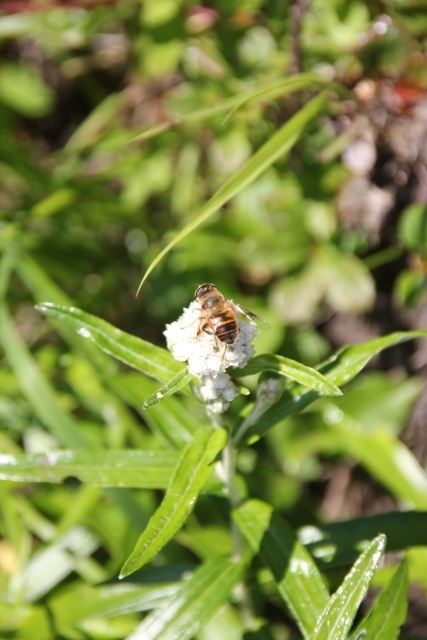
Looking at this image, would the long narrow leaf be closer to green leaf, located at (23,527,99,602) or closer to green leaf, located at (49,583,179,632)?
green leaf, located at (23,527,99,602)

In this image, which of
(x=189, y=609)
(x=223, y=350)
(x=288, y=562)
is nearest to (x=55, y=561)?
(x=189, y=609)

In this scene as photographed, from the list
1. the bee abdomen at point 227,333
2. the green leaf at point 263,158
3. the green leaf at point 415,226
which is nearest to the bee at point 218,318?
the bee abdomen at point 227,333

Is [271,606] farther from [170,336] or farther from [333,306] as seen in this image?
[170,336]

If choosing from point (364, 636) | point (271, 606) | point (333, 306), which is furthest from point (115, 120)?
point (364, 636)

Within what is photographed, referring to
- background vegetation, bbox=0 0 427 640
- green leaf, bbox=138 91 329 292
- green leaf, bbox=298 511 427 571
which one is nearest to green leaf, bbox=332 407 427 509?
background vegetation, bbox=0 0 427 640

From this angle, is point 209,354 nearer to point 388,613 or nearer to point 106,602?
point 388,613

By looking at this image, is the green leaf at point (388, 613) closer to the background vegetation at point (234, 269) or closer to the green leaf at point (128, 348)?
the background vegetation at point (234, 269)
